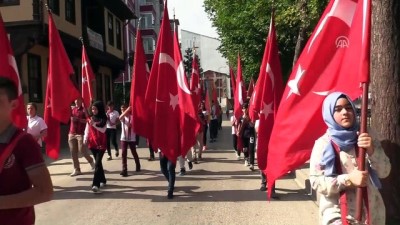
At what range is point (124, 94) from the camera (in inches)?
1304

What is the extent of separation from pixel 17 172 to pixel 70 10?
2150 centimetres

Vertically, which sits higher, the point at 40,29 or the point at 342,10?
the point at 40,29

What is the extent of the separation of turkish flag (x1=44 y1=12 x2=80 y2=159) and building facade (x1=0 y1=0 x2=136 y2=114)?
4.47m

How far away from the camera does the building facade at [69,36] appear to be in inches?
705

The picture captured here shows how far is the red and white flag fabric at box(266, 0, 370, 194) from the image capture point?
4129 millimetres

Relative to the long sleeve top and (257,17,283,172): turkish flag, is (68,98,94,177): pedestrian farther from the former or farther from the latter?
the long sleeve top

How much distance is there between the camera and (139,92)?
407 inches

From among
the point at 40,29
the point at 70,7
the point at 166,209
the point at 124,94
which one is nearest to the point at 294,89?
the point at 166,209

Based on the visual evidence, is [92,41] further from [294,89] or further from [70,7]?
[294,89]

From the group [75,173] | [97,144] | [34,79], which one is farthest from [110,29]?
[97,144]

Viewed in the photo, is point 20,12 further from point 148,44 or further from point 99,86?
point 148,44

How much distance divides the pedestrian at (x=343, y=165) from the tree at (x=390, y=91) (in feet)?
8.41

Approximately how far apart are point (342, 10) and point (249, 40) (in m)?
25.0

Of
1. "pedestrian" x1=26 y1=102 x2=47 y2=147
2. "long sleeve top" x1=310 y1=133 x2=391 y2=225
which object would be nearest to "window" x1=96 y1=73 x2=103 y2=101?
"pedestrian" x1=26 y1=102 x2=47 y2=147
